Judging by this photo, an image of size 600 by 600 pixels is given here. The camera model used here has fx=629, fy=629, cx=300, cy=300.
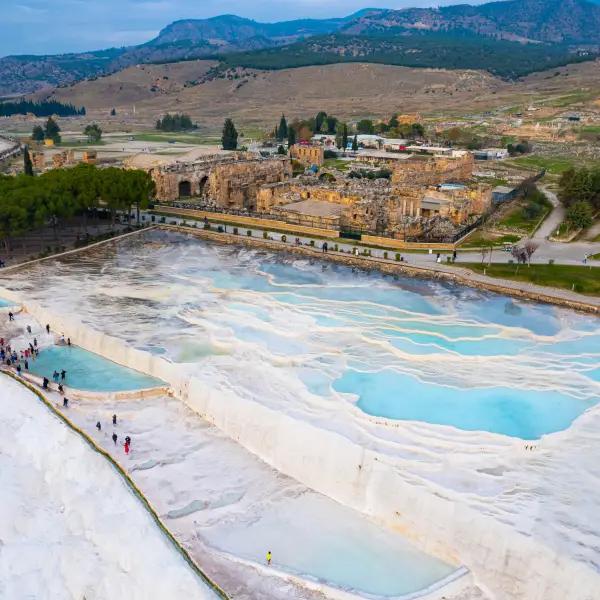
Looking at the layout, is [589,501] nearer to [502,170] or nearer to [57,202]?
[57,202]

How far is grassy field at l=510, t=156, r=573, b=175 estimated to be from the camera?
79725 mm

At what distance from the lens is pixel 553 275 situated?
1591 inches

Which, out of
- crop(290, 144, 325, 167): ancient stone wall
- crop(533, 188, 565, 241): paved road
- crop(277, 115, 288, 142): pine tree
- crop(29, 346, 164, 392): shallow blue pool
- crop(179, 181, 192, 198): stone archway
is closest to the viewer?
crop(29, 346, 164, 392): shallow blue pool

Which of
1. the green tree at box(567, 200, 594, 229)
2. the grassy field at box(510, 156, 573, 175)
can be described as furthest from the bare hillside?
the green tree at box(567, 200, 594, 229)

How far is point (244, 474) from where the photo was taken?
23.1 meters

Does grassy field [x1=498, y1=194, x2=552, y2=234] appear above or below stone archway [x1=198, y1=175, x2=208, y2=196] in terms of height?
below

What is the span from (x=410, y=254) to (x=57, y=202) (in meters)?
25.6

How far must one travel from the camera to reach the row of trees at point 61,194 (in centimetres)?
4241

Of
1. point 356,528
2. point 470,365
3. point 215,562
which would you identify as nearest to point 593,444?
point 470,365

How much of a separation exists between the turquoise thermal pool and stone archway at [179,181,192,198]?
2140 centimetres

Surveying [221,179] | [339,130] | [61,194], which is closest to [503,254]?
[221,179]

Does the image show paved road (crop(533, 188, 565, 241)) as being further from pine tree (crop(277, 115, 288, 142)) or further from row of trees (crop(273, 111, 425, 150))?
pine tree (crop(277, 115, 288, 142))

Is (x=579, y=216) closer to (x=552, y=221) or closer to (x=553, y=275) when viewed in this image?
(x=552, y=221)

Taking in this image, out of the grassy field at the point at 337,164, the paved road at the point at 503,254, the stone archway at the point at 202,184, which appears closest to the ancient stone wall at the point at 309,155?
the grassy field at the point at 337,164
